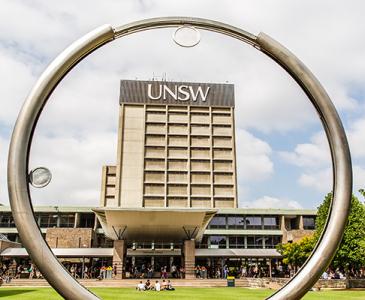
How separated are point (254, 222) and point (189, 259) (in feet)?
105

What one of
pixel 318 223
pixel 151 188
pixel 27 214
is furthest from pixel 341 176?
pixel 151 188

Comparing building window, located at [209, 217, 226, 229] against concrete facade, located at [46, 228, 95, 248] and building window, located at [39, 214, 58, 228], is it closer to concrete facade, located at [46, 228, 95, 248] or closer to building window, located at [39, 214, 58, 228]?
concrete facade, located at [46, 228, 95, 248]

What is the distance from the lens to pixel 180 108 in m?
88.1

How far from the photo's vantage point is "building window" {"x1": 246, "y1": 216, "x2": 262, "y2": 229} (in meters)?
71.8

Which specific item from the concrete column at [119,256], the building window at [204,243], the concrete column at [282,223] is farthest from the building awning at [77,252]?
the concrete column at [282,223]

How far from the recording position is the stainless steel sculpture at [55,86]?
26.7 feet

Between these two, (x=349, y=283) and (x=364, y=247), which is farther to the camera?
(x=349, y=283)

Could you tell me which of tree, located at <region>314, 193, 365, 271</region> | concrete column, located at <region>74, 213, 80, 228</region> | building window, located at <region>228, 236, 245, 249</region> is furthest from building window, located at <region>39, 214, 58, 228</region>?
tree, located at <region>314, 193, 365, 271</region>

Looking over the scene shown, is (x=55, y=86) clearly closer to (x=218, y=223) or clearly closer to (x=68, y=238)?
(x=68, y=238)

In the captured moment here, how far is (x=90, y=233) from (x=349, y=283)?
36.8m

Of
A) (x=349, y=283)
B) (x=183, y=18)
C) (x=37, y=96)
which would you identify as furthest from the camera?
(x=349, y=283)

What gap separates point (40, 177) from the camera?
9.17m

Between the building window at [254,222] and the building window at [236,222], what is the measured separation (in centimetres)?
84

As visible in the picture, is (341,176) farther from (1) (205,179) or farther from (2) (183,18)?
(1) (205,179)
